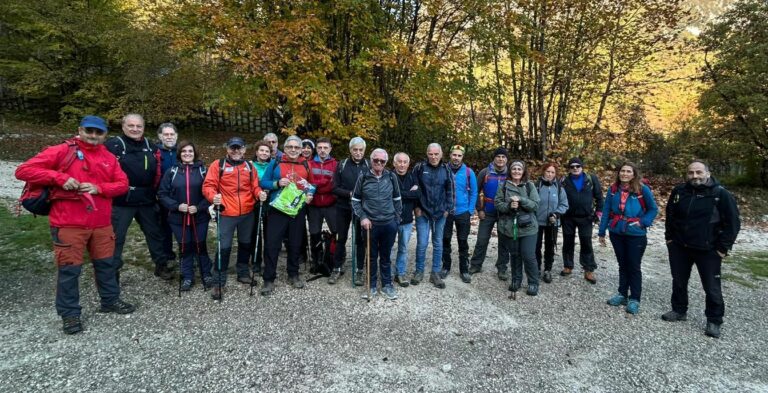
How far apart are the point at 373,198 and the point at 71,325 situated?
3450 mm

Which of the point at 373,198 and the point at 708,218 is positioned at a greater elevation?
the point at 373,198

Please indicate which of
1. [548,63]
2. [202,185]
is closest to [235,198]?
[202,185]

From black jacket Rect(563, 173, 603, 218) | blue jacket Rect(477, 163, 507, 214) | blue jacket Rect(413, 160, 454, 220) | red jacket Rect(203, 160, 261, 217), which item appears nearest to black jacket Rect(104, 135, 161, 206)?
red jacket Rect(203, 160, 261, 217)

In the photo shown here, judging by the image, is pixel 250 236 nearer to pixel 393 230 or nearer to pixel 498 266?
pixel 393 230

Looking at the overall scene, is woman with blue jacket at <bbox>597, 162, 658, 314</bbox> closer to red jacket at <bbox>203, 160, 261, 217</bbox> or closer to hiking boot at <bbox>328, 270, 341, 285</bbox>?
hiking boot at <bbox>328, 270, 341, 285</bbox>

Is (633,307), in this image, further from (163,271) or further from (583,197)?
(163,271)

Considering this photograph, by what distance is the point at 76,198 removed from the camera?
384 centimetres

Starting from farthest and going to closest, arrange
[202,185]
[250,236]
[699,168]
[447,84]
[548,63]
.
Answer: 1. [548,63]
2. [447,84]
3. [250,236]
4. [202,185]
5. [699,168]

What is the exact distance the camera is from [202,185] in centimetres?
490

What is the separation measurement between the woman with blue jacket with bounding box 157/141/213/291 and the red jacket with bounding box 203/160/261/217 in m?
0.19

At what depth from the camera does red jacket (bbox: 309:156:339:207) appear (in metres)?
5.39

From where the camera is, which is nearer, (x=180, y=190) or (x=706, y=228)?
(x=706, y=228)

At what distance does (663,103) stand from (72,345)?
16700 millimetres

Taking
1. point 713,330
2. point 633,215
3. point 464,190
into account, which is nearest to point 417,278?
point 464,190
